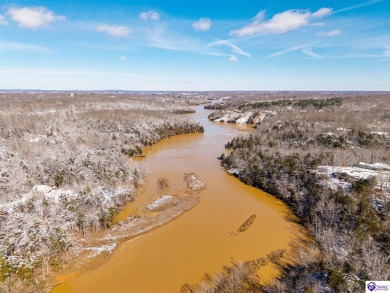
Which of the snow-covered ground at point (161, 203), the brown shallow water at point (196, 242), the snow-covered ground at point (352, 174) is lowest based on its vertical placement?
the brown shallow water at point (196, 242)

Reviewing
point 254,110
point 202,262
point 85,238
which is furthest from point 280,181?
point 254,110

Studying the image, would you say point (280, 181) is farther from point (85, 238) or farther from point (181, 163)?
point (85, 238)

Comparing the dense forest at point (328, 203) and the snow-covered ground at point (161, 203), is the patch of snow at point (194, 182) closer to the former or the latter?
the snow-covered ground at point (161, 203)

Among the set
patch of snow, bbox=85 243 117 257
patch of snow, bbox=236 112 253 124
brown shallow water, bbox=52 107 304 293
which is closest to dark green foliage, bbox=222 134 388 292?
Answer: brown shallow water, bbox=52 107 304 293

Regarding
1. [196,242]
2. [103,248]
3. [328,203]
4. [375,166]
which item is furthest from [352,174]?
[103,248]

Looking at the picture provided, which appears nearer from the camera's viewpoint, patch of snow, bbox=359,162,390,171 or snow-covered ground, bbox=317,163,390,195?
snow-covered ground, bbox=317,163,390,195

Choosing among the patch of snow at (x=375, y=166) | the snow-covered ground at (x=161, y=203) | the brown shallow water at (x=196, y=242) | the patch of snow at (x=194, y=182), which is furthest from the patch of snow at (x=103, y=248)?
the patch of snow at (x=375, y=166)

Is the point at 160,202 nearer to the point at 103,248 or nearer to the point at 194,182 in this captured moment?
the point at 194,182

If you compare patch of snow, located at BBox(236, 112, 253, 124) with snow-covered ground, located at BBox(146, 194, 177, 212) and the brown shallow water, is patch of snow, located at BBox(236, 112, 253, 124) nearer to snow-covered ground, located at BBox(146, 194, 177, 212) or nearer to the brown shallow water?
the brown shallow water
